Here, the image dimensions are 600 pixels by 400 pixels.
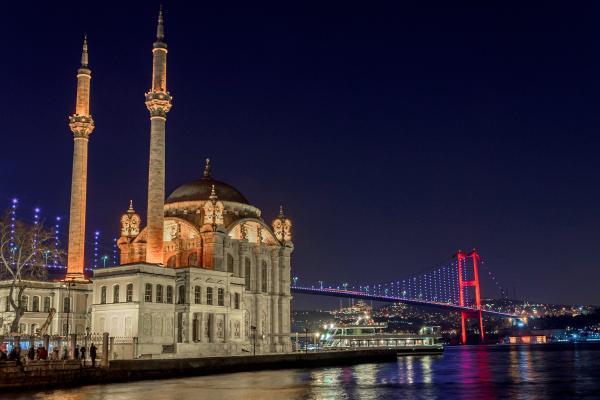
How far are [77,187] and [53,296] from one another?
9.19 meters

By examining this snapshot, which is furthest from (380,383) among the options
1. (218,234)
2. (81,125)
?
(81,125)

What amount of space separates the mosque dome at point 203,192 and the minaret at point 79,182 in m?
11.3

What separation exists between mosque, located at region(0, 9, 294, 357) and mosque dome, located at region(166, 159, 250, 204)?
14cm

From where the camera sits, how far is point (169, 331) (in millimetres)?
54531

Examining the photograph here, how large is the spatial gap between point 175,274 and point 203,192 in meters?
15.4

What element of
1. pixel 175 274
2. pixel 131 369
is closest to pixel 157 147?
pixel 175 274

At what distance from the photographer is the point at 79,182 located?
61500 millimetres

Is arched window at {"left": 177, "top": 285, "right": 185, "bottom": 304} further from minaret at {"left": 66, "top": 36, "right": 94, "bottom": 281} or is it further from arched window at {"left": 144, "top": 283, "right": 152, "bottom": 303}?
minaret at {"left": 66, "top": 36, "right": 94, "bottom": 281}

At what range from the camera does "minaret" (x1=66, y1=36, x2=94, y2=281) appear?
6116 centimetres

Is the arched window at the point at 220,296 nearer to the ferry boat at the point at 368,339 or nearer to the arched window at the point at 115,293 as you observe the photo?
the arched window at the point at 115,293

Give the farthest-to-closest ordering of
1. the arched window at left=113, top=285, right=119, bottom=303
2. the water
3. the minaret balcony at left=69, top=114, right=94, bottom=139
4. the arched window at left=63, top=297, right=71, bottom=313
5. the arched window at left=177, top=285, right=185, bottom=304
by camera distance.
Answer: the minaret balcony at left=69, top=114, right=94, bottom=139 → the arched window at left=63, top=297, right=71, bottom=313 → the arched window at left=177, top=285, right=185, bottom=304 → the arched window at left=113, top=285, right=119, bottom=303 → the water

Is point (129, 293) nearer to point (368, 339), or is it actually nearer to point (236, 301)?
point (236, 301)

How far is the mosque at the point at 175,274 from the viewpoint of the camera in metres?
53.9

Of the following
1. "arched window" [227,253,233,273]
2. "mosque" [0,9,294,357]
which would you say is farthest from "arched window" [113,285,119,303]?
"arched window" [227,253,233,273]
